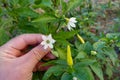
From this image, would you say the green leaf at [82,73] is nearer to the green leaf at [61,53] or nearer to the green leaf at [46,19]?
the green leaf at [61,53]

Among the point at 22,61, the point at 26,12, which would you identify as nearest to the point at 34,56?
the point at 22,61

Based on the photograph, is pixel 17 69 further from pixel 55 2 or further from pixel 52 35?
pixel 55 2

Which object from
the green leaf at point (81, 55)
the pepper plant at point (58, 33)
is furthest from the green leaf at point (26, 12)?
the green leaf at point (81, 55)

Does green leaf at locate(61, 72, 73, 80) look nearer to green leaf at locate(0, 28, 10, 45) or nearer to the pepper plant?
the pepper plant

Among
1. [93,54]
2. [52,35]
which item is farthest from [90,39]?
[52,35]

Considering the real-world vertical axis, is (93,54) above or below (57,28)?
below

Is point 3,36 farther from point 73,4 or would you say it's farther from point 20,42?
point 73,4
